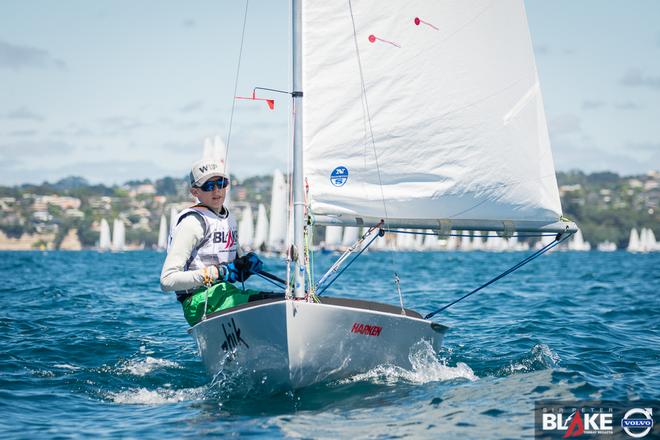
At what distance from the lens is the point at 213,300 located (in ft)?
29.5

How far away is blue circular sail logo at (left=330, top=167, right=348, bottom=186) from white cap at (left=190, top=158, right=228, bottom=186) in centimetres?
118

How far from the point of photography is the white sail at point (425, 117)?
874 centimetres

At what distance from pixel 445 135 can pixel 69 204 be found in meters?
168

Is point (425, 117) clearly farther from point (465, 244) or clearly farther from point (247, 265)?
point (465, 244)

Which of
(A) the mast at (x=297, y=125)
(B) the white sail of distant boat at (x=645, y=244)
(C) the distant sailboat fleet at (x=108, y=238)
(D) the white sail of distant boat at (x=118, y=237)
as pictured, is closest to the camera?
(A) the mast at (x=297, y=125)

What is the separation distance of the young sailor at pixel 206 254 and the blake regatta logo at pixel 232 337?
0.41 m

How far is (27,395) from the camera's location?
8.74 meters

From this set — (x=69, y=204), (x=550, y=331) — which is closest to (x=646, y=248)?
(x=69, y=204)

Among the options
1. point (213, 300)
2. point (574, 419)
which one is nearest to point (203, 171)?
point (213, 300)

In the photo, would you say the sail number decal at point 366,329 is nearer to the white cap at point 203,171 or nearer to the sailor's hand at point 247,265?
the sailor's hand at point 247,265

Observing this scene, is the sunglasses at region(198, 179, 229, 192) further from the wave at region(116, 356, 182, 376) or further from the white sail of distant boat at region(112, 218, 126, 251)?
the white sail of distant boat at region(112, 218, 126, 251)

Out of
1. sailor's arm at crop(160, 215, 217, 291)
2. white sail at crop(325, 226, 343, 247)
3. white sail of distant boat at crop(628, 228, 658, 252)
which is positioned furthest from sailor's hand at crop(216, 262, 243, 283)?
white sail of distant boat at crop(628, 228, 658, 252)

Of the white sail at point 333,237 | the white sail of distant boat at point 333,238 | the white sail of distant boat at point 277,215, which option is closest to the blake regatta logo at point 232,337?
the white sail of distant boat at point 277,215

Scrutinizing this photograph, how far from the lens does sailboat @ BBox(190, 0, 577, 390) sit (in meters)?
8.23
